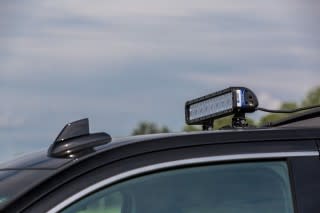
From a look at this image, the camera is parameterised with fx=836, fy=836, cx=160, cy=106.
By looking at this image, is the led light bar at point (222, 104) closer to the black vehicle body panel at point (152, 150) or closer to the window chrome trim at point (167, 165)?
the black vehicle body panel at point (152, 150)

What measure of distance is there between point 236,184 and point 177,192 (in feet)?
0.68

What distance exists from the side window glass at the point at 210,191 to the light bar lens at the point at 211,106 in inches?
21.1

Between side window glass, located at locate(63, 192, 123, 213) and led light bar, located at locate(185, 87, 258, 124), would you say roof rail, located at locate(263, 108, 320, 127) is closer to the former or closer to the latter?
led light bar, located at locate(185, 87, 258, 124)

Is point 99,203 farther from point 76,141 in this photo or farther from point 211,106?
point 211,106

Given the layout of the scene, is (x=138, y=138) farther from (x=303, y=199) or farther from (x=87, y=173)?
(x=303, y=199)

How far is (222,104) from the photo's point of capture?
3.34 metres

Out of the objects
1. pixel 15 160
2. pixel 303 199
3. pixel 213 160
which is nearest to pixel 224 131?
pixel 213 160

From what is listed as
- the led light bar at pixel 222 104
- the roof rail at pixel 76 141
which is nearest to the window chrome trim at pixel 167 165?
the roof rail at pixel 76 141

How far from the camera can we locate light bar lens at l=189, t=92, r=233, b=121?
130 inches

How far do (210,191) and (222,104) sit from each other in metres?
0.66

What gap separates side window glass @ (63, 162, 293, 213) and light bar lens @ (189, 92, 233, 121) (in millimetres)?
536

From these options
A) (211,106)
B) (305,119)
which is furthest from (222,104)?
(305,119)

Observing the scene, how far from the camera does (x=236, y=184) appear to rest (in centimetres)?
278

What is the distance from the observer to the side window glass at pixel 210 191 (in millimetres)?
2676
